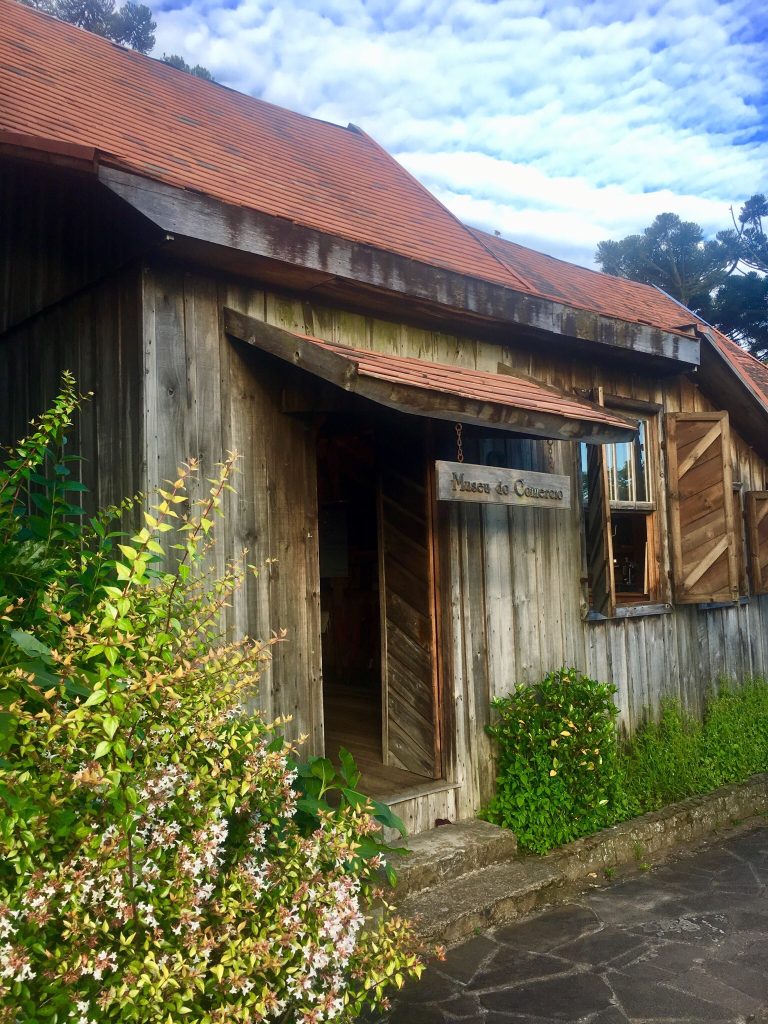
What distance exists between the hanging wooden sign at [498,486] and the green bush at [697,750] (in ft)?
7.17

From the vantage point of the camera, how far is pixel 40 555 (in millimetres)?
3053

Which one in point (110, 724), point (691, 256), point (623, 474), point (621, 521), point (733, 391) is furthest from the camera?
point (691, 256)

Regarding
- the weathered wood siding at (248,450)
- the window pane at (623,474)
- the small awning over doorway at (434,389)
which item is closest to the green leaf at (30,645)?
the weathered wood siding at (248,450)

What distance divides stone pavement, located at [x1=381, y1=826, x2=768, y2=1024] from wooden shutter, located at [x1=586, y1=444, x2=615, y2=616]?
6.90ft

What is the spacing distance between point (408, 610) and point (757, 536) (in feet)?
14.4

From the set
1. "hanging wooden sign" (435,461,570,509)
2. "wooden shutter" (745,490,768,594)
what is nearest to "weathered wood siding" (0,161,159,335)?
"hanging wooden sign" (435,461,570,509)

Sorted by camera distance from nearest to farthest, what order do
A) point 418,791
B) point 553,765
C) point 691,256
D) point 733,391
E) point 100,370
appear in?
point 100,370 < point 418,791 < point 553,765 < point 733,391 < point 691,256

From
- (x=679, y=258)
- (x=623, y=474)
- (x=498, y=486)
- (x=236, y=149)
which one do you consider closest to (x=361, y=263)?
(x=498, y=486)

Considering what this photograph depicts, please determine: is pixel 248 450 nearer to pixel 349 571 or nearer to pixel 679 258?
pixel 349 571

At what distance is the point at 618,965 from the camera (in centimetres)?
405

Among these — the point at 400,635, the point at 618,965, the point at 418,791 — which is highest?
the point at 400,635

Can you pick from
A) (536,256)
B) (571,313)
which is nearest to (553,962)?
(571,313)

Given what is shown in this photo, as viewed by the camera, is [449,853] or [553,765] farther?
[553,765]

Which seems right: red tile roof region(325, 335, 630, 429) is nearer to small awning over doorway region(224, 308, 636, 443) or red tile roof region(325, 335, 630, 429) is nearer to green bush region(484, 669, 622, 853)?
small awning over doorway region(224, 308, 636, 443)
